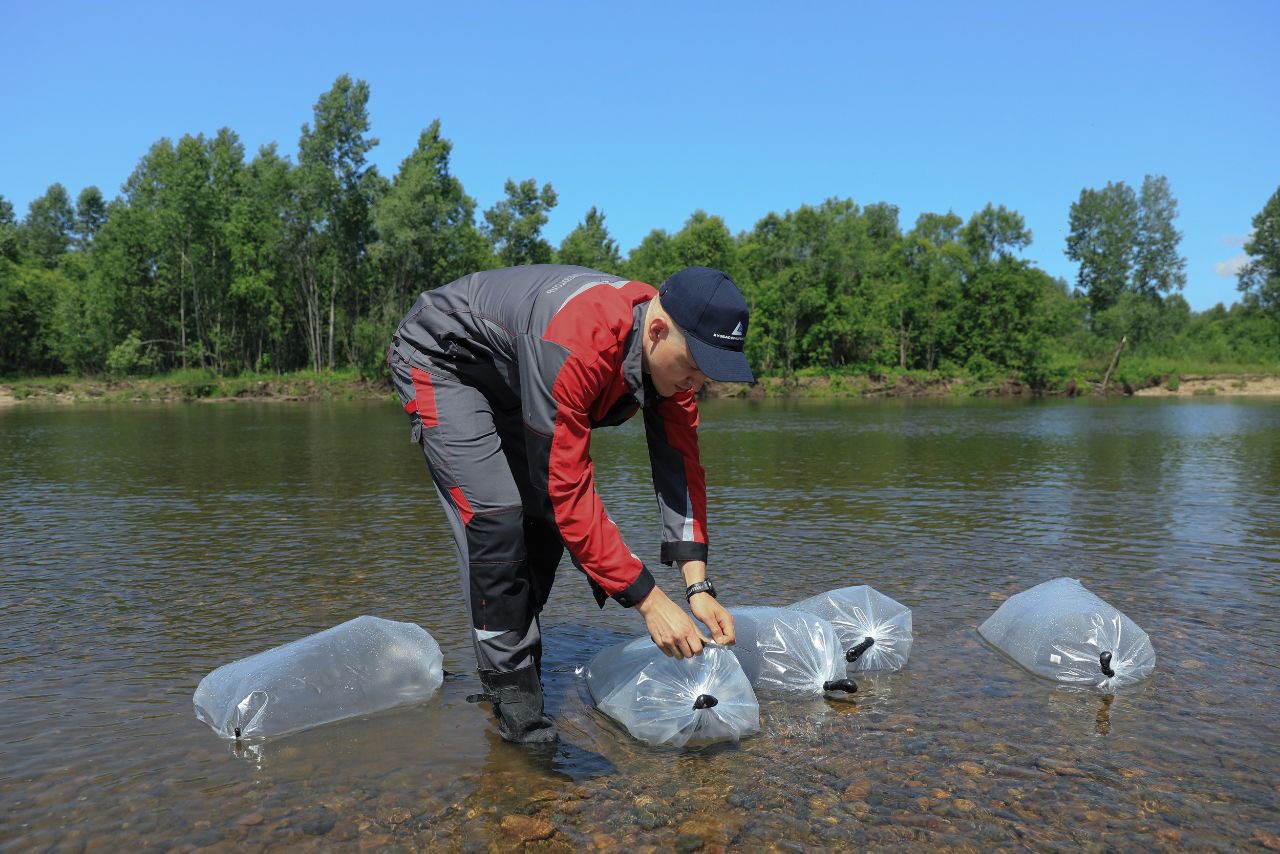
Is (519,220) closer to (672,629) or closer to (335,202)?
(335,202)

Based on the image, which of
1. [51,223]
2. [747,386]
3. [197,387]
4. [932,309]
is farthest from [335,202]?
[51,223]

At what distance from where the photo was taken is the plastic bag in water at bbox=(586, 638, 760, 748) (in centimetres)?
438

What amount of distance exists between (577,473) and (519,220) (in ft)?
238

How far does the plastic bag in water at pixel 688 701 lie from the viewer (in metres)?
4.38

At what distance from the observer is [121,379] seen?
2301 inches

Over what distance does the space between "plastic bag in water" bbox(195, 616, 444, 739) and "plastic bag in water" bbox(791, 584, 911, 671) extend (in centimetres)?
252

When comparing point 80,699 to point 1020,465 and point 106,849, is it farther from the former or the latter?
point 1020,465

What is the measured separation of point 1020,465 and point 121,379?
5910 cm

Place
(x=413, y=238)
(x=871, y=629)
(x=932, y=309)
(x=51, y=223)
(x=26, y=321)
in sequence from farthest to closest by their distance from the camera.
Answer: (x=51, y=223)
(x=932, y=309)
(x=26, y=321)
(x=413, y=238)
(x=871, y=629)

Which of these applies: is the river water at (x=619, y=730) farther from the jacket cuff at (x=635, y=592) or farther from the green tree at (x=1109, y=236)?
the green tree at (x=1109, y=236)

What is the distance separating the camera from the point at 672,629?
3482mm

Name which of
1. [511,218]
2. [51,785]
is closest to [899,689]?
[51,785]

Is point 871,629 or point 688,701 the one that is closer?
point 688,701

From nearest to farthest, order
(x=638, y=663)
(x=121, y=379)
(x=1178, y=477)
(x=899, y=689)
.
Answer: (x=638, y=663) < (x=899, y=689) < (x=1178, y=477) < (x=121, y=379)
